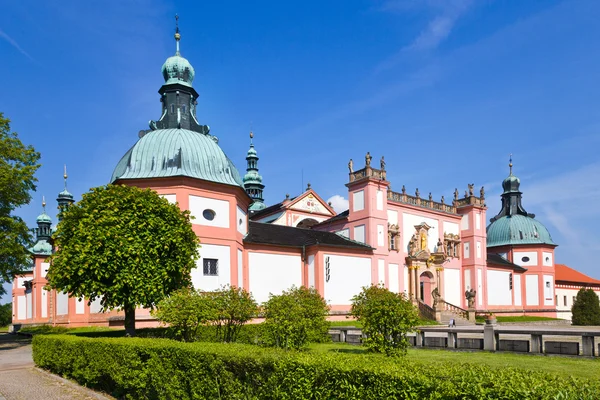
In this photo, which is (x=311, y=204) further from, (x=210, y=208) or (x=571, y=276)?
(x=571, y=276)

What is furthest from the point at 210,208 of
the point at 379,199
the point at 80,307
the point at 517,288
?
the point at 517,288

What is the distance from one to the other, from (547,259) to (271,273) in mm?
41677

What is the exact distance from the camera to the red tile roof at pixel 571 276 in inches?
2773

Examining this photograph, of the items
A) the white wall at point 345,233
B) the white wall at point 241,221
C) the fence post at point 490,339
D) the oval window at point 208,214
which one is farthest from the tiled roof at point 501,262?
the fence post at point 490,339

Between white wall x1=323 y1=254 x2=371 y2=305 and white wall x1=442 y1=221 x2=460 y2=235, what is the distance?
1276cm

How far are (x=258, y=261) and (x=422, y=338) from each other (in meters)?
15.1

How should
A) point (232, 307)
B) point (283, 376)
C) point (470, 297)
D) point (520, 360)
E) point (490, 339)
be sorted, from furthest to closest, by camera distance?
point (470, 297) → point (490, 339) → point (232, 307) → point (520, 360) → point (283, 376)

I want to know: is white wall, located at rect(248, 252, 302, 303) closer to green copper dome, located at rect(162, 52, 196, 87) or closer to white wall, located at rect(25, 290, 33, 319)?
green copper dome, located at rect(162, 52, 196, 87)

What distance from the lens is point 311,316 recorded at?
2125cm

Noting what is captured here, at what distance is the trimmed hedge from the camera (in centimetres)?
551

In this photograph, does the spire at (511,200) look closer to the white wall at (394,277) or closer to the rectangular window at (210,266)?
the white wall at (394,277)

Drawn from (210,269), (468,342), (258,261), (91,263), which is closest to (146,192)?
(91,263)

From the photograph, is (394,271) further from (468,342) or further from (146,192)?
(146,192)

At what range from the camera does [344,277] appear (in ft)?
127
